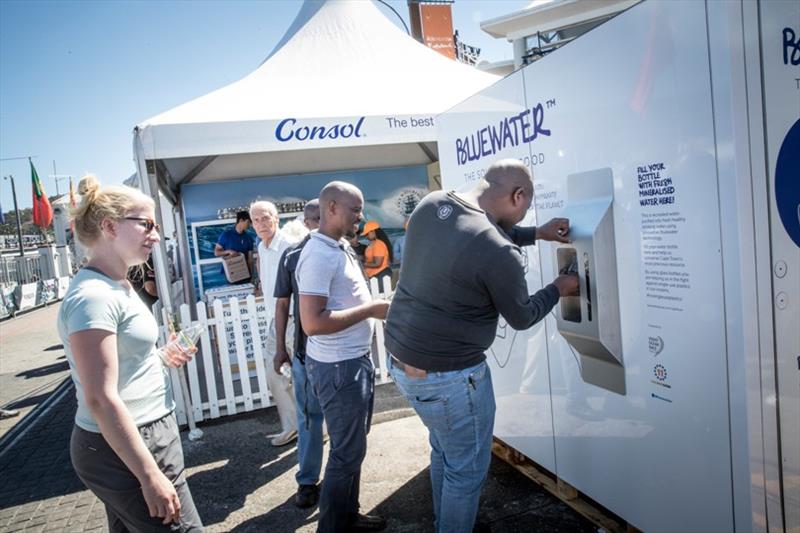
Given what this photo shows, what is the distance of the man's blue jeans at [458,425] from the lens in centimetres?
216

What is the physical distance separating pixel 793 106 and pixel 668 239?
1.97ft

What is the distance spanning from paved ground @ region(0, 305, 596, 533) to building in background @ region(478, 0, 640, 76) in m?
7.59

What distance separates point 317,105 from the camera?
557 cm

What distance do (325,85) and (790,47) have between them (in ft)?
16.3

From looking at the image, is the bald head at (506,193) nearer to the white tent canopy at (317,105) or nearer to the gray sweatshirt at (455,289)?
the gray sweatshirt at (455,289)

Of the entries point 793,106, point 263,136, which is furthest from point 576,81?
point 263,136

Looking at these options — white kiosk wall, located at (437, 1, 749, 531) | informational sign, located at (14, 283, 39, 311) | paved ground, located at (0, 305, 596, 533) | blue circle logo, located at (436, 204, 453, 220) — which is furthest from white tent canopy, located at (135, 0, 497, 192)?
informational sign, located at (14, 283, 39, 311)

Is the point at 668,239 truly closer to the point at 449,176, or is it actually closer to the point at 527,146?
the point at 527,146

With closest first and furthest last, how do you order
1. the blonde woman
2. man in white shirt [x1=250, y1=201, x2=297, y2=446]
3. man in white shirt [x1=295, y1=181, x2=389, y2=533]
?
the blonde woman → man in white shirt [x1=295, y1=181, x2=389, y2=533] → man in white shirt [x1=250, y1=201, x2=297, y2=446]

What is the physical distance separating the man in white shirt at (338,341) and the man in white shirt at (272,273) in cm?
152

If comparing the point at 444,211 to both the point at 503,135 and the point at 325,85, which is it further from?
the point at 325,85

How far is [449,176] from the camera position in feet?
12.6

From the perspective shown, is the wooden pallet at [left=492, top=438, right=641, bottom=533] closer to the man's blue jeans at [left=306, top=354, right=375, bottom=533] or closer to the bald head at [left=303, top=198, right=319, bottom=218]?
the man's blue jeans at [left=306, top=354, right=375, bottom=533]

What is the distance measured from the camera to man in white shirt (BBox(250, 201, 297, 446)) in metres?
4.17
